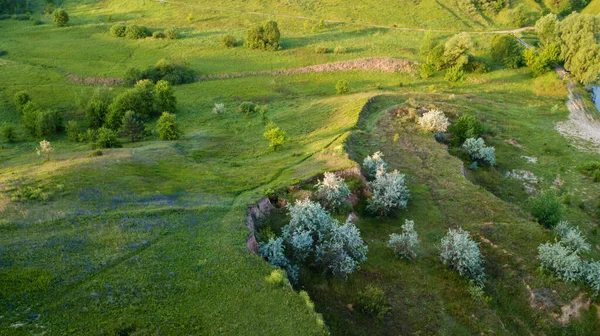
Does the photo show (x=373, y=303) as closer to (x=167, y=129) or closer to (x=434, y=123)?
(x=434, y=123)

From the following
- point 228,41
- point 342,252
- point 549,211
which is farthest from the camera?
point 228,41

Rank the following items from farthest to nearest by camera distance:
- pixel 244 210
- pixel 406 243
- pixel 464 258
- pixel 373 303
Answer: pixel 244 210
pixel 406 243
pixel 464 258
pixel 373 303

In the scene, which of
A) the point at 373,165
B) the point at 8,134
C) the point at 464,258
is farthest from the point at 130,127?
the point at 464,258

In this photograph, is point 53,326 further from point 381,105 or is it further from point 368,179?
point 381,105

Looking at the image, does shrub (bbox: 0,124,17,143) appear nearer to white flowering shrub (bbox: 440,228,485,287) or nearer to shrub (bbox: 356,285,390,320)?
shrub (bbox: 356,285,390,320)

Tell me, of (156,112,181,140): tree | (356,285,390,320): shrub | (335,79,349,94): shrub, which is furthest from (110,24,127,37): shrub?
(356,285,390,320): shrub

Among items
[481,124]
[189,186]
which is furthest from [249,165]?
[481,124]
